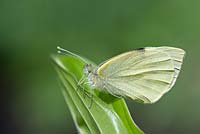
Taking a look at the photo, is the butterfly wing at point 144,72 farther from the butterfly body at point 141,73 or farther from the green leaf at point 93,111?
the green leaf at point 93,111

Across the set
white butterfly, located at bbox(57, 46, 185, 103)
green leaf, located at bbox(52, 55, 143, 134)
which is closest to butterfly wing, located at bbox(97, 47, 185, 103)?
white butterfly, located at bbox(57, 46, 185, 103)

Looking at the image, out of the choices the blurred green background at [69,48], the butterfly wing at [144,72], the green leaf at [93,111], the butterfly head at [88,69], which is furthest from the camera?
the blurred green background at [69,48]

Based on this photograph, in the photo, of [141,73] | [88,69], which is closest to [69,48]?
[141,73]

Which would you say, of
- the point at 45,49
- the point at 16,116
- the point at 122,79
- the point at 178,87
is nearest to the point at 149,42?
the point at 178,87

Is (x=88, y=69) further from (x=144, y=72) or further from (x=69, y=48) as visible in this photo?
(x=69, y=48)

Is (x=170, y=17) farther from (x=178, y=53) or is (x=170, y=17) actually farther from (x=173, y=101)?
(x=178, y=53)

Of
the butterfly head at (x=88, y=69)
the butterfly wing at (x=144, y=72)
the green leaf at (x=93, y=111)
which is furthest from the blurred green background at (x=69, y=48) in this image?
the green leaf at (x=93, y=111)
